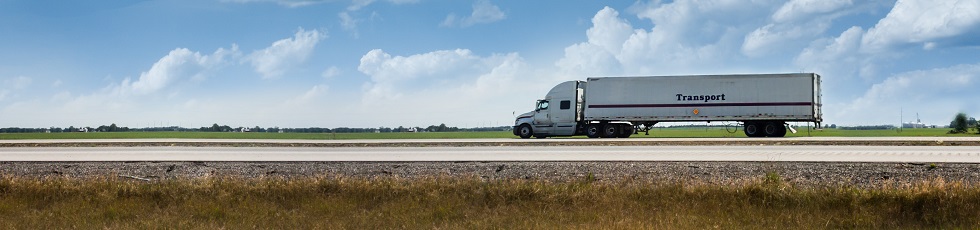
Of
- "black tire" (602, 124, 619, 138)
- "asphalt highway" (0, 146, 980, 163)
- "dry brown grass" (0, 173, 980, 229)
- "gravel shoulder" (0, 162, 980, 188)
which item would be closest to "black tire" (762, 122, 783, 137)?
"black tire" (602, 124, 619, 138)

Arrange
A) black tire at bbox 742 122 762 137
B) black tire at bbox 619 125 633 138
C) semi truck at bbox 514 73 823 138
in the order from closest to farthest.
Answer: semi truck at bbox 514 73 823 138 < black tire at bbox 742 122 762 137 < black tire at bbox 619 125 633 138

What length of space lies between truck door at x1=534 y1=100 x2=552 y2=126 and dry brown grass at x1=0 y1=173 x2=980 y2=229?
88.9 feet

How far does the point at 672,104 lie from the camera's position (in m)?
39.8

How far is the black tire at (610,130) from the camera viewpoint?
131 feet

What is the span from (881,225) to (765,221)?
143 centimetres

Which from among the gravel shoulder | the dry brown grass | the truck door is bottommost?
the dry brown grass

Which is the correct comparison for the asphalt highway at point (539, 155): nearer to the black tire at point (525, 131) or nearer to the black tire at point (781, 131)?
the black tire at point (781, 131)

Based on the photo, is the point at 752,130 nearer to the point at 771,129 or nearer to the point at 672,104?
the point at 771,129

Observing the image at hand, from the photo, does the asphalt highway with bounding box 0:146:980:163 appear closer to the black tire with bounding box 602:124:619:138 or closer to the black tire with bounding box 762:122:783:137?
the black tire with bounding box 762:122:783:137

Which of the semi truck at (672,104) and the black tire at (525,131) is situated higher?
the semi truck at (672,104)

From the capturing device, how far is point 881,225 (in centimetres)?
1062

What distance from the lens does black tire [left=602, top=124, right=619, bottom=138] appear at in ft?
131

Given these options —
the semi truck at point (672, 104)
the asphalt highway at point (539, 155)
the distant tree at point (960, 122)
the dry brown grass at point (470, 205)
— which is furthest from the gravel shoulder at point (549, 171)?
the distant tree at point (960, 122)

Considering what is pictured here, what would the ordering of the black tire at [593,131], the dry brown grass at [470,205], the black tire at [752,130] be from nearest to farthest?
the dry brown grass at [470,205]
the black tire at [752,130]
the black tire at [593,131]
